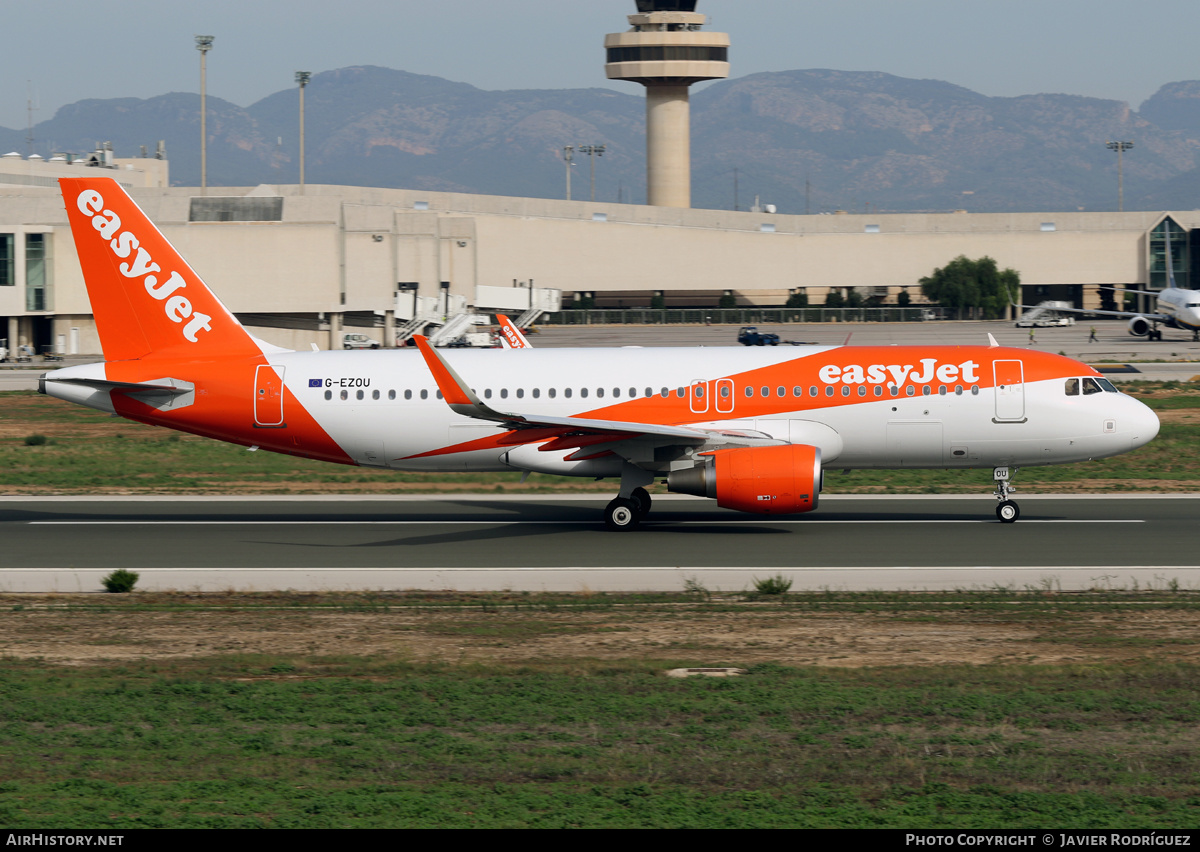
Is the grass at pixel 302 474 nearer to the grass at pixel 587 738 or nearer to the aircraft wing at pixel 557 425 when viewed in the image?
the aircraft wing at pixel 557 425

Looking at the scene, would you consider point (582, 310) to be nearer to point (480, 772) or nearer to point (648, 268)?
point (648, 268)

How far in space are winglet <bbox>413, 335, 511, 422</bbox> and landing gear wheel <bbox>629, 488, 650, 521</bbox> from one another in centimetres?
394

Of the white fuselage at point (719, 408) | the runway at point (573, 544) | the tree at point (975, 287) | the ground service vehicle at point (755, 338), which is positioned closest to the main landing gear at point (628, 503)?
the runway at point (573, 544)

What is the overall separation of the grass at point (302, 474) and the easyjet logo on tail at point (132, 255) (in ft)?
26.0

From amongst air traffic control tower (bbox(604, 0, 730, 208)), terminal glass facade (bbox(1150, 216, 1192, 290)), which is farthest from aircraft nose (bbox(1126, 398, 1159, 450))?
air traffic control tower (bbox(604, 0, 730, 208))

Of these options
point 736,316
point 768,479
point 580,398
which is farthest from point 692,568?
point 736,316

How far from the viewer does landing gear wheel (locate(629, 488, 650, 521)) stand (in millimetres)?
27953

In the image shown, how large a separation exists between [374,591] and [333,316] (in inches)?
3652

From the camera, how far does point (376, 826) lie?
1022 cm

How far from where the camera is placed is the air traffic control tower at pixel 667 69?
176 meters

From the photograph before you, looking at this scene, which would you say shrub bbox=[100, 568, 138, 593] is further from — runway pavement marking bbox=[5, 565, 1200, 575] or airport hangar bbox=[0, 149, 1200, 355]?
airport hangar bbox=[0, 149, 1200, 355]

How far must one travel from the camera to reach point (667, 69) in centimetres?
Answer: 17612

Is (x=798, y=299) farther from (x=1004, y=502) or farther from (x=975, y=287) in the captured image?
(x=1004, y=502)

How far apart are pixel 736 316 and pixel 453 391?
132 metres
